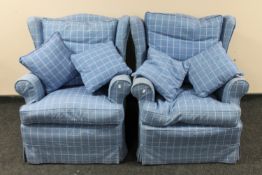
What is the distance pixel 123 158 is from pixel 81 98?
556 millimetres

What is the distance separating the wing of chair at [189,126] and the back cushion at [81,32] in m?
0.55

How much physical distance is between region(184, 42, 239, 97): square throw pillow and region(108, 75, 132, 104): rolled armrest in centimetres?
55

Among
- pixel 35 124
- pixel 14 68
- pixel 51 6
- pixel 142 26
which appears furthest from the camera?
pixel 14 68

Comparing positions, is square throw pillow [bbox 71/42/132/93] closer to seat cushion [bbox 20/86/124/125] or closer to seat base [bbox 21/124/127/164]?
seat cushion [bbox 20/86/124/125]

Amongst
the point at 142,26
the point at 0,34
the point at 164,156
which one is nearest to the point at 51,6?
the point at 0,34

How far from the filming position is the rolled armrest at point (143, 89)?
235cm

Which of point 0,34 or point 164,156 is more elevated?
point 0,34

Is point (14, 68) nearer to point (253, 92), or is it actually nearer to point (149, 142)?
point (149, 142)

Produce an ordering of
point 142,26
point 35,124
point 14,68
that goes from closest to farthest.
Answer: point 35,124 → point 142,26 → point 14,68

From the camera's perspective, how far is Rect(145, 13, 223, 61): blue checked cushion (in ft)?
8.98

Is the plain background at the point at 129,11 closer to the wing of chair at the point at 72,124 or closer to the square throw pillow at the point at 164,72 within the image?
the square throw pillow at the point at 164,72

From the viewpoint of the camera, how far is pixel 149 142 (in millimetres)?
2396

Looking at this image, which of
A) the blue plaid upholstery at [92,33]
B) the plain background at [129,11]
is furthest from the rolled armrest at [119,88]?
the plain background at [129,11]

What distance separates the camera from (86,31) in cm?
274
